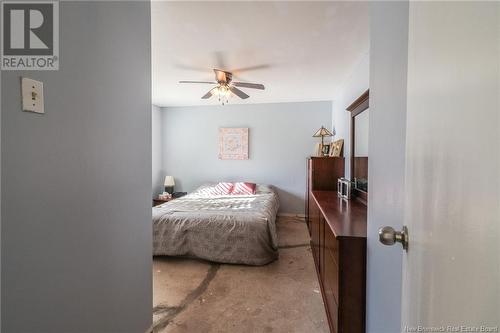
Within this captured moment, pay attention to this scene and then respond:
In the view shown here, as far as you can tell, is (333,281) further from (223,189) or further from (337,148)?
(223,189)

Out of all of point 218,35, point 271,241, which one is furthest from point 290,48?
point 271,241

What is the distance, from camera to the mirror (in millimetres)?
2244

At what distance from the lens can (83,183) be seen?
1.02 m

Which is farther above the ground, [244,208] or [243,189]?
[243,189]

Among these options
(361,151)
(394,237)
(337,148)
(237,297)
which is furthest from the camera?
(337,148)

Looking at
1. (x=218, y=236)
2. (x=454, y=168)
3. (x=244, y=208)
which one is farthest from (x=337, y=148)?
(x=454, y=168)

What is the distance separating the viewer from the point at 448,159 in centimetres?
47

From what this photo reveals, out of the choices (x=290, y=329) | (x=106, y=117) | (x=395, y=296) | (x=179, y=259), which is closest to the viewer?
(x=395, y=296)

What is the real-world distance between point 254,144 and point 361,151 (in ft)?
8.37

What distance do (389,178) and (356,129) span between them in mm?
1797

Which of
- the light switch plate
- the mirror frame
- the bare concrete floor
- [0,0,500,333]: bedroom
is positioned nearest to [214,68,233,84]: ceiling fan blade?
[0,0,500,333]: bedroom

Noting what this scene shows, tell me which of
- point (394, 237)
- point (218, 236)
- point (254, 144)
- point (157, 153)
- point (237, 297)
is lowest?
point (237, 297)

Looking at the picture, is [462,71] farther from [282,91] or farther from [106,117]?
[282,91]

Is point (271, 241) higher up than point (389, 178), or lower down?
lower down
